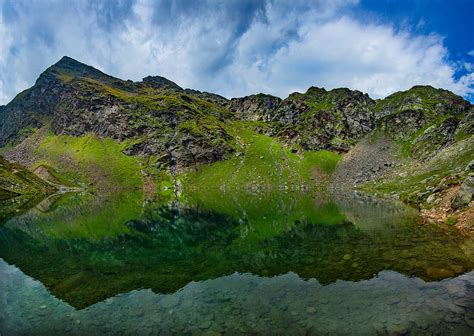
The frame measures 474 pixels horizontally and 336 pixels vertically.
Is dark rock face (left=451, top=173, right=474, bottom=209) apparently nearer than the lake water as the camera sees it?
No

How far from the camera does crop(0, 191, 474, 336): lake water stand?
757 inches

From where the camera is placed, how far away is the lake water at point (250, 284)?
1923 centimetres

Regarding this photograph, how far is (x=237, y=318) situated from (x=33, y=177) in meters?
214

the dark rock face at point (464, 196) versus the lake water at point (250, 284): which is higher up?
the dark rock face at point (464, 196)

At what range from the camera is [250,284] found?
2653 cm

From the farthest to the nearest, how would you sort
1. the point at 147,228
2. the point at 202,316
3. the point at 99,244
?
the point at 147,228, the point at 99,244, the point at 202,316

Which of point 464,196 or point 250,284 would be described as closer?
point 250,284

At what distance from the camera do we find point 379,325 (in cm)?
1800

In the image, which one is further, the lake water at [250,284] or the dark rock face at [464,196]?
the dark rock face at [464,196]

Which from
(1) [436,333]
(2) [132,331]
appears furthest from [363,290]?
(2) [132,331]

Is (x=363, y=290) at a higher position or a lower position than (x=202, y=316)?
higher

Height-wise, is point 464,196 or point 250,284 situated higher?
point 464,196

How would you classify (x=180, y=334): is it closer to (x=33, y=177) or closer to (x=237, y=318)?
(x=237, y=318)

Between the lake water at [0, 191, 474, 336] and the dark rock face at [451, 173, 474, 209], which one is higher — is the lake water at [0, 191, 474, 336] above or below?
below
